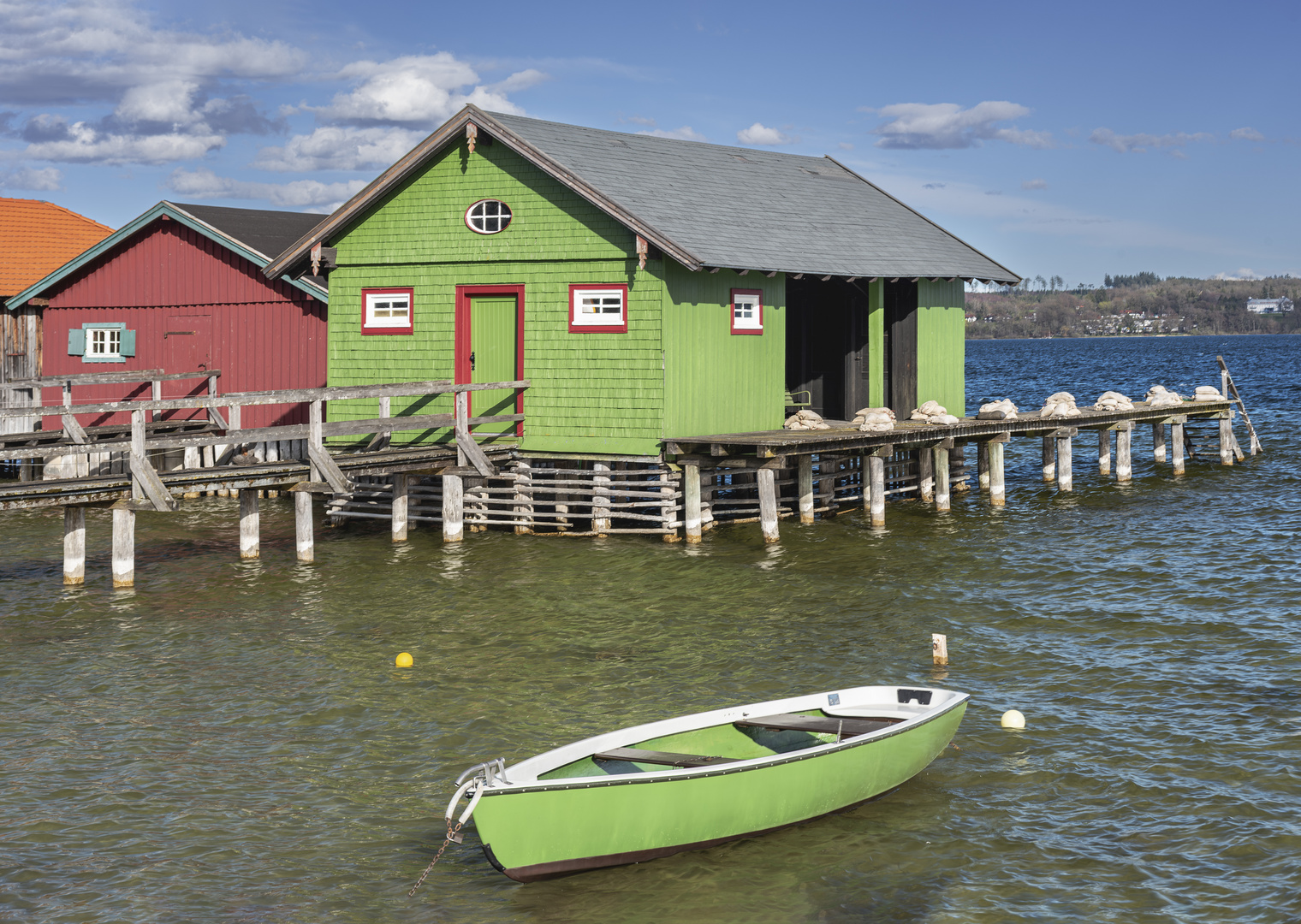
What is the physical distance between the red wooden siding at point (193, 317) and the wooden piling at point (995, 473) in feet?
47.6

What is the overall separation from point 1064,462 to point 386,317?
15638mm

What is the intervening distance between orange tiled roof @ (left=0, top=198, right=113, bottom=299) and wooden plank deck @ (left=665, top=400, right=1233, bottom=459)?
70.3 ft

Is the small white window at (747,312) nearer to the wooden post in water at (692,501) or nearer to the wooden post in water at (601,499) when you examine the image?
the wooden post in water at (692,501)

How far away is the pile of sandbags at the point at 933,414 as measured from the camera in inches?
1014

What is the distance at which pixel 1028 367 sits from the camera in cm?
12038

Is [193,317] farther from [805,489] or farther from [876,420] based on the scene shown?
[876,420]

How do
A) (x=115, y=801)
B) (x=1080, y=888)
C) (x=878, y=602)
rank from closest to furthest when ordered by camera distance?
(x=1080, y=888)
(x=115, y=801)
(x=878, y=602)

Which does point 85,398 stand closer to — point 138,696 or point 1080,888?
point 138,696

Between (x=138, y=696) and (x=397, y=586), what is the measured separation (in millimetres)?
5857

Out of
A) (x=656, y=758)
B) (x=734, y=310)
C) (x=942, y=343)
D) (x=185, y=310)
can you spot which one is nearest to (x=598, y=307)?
(x=734, y=310)

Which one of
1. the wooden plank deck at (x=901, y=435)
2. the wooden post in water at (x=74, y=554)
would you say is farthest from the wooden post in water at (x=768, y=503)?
the wooden post in water at (x=74, y=554)

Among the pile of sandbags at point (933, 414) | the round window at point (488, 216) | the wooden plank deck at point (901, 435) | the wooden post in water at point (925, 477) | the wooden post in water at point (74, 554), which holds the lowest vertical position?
the wooden post in water at point (74, 554)

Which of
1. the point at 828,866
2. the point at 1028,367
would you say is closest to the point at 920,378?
the point at 828,866

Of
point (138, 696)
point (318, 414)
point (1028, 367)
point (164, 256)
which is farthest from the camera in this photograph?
point (1028, 367)
